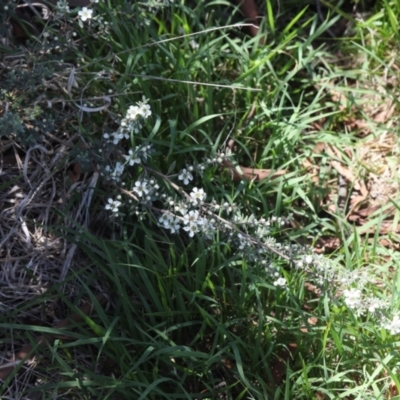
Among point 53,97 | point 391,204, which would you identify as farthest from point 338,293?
point 53,97

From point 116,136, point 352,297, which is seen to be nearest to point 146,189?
point 116,136

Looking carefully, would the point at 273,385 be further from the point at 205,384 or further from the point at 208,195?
the point at 208,195

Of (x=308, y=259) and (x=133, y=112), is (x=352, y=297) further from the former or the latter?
(x=133, y=112)

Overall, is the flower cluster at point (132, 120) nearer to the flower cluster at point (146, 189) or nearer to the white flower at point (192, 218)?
the flower cluster at point (146, 189)

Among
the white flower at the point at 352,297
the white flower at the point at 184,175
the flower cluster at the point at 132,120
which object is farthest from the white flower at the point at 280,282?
the flower cluster at the point at 132,120

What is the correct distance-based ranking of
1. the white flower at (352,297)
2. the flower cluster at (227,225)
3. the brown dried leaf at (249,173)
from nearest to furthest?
1. the white flower at (352,297)
2. the flower cluster at (227,225)
3. the brown dried leaf at (249,173)

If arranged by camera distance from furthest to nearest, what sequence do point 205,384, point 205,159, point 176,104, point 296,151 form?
point 296,151 → point 176,104 → point 205,159 → point 205,384

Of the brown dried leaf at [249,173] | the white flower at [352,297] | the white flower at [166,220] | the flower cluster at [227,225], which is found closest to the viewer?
A: the white flower at [352,297]

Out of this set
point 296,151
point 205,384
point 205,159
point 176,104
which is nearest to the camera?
point 205,384
